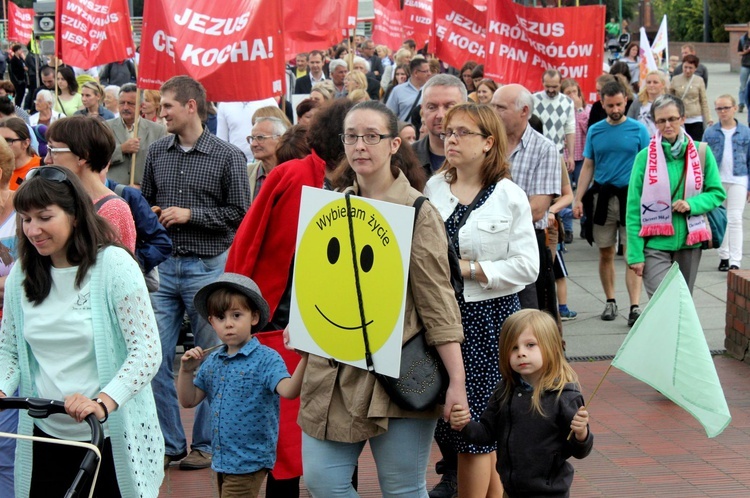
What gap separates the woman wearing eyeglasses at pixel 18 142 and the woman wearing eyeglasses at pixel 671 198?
4.13m

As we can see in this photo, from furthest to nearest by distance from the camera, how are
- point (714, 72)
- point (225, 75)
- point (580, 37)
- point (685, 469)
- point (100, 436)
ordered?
1. point (714, 72)
2. point (580, 37)
3. point (225, 75)
4. point (685, 469)
5. point (100, 436)

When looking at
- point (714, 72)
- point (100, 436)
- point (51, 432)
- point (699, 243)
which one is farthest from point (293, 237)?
point (714, 72)

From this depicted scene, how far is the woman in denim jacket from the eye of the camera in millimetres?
11656

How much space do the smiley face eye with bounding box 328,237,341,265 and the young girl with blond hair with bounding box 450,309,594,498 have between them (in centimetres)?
78

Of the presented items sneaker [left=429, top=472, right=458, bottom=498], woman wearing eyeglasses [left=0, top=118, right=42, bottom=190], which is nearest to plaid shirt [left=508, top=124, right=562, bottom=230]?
sneaker [left=429, top=472, right=458, bottom=498]

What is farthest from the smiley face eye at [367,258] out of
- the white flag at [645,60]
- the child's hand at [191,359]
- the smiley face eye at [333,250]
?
the white flag at [645,60]

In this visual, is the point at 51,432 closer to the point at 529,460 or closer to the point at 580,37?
the point at 529,460

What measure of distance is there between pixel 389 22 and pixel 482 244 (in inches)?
617

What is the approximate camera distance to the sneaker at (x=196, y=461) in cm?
630

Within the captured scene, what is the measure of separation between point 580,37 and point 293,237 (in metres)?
5.51

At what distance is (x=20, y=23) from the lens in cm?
2595

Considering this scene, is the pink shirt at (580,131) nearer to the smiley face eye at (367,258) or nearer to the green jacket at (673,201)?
the green jacket at (673,201)

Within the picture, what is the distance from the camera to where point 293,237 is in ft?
17.4

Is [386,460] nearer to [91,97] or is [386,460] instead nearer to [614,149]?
[614,149]
